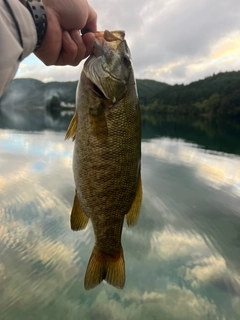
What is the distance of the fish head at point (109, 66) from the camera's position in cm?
226

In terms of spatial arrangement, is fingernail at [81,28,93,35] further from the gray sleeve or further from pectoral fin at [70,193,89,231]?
pectoral fin at [70,193,89,231]

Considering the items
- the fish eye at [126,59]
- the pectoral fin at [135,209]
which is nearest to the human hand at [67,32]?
the fish eye at [126,59]

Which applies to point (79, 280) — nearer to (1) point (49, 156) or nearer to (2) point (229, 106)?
(1) point (49, 156)

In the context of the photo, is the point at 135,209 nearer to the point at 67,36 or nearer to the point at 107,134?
the point at 107,134

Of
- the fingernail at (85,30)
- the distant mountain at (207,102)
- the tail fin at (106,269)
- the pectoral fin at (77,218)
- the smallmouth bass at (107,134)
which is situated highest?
the fingernail at (85,30)

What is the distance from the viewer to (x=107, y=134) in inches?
88.5

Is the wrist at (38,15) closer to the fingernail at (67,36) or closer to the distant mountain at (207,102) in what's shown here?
the fingernail at (67,36)

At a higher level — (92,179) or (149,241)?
(92,179)

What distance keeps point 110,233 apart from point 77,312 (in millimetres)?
4088

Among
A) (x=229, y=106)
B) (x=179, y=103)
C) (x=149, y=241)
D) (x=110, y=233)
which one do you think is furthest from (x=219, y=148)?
(x=179, y=103)

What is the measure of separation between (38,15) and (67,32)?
406 millimetres

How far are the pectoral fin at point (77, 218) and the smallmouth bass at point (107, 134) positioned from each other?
1 centimetres

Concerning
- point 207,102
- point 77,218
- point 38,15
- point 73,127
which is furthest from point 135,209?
point 207,102

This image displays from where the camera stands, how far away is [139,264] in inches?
291
